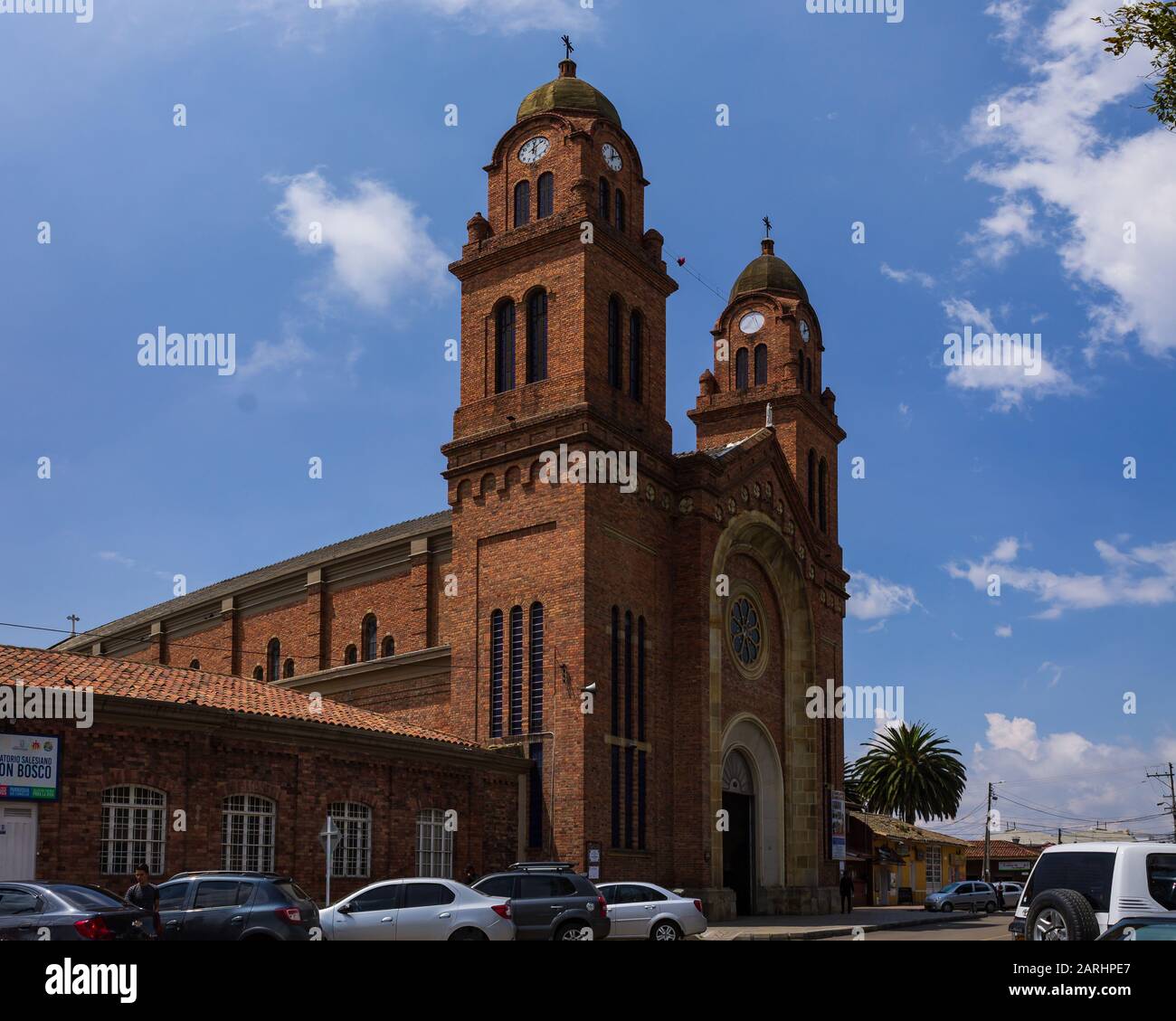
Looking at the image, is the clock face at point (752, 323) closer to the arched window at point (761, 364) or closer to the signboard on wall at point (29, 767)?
the arched window at point (761, 364)

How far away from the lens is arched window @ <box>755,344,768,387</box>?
2132 inches

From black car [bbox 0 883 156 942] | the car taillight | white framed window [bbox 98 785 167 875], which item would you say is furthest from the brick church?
the car taillight

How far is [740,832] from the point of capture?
43.3 m

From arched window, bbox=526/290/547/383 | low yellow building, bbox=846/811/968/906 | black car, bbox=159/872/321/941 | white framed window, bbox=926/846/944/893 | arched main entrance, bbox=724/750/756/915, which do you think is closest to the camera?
black car, bbox=159/872/321/941

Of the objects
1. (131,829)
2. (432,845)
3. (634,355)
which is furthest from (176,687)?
(634,355)

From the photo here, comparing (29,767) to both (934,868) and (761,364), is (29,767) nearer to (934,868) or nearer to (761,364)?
(761,364)

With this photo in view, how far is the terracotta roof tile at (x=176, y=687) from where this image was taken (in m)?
26.3

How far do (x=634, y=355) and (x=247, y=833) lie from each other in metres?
19.7

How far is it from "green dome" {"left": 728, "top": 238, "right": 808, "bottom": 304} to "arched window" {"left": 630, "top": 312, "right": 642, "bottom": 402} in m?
15.6

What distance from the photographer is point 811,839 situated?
4519cm

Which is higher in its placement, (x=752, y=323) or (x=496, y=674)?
(x=752, y=323)

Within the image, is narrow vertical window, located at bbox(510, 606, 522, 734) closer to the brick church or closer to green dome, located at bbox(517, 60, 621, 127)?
the brick church

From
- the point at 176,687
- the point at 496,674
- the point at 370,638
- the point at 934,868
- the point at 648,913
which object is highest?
the point at 370,638
